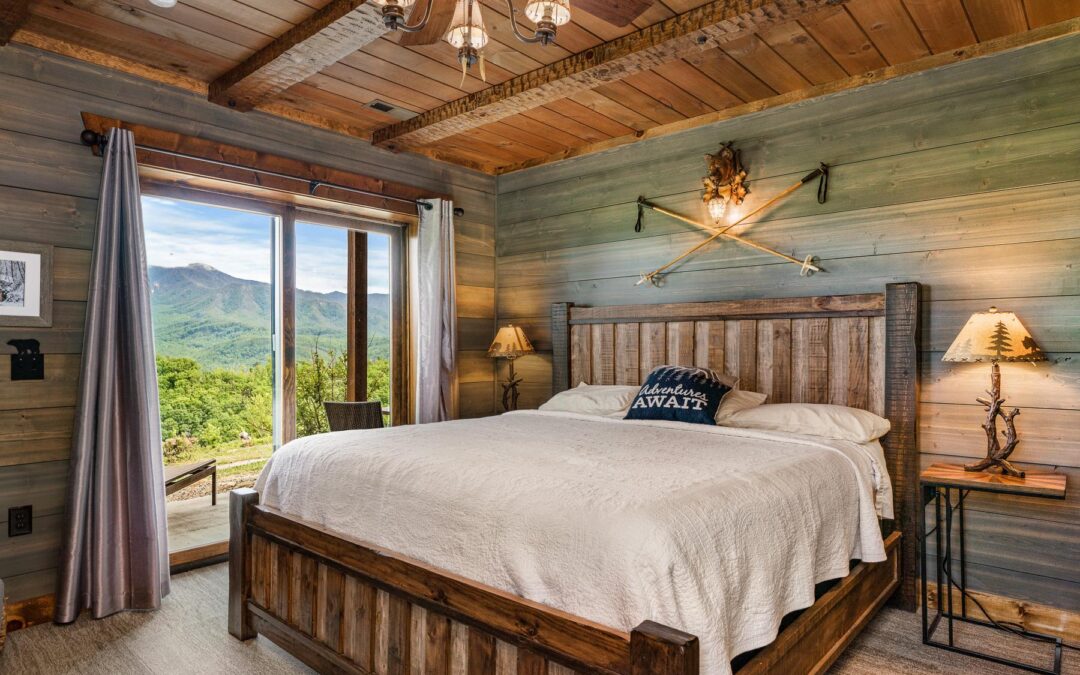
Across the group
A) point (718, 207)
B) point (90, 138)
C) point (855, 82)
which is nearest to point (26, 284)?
point (90, 138)

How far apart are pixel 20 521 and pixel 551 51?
3059 millimetres

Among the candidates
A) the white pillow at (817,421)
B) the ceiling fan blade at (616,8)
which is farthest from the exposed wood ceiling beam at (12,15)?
the white pillow at (817,421)

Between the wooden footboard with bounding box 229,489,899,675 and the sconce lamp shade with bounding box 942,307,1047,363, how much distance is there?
0.85 meters

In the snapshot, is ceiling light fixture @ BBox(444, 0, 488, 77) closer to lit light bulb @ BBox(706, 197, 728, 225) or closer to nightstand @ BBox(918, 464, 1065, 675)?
lit light bulb @ BBox(706, 197, 728, 225)

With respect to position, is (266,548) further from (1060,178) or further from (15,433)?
(1060,178)

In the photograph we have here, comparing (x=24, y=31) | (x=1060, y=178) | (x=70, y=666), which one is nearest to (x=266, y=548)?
(x=70, y=666)

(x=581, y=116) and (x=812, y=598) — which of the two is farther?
(x=581, y=116)

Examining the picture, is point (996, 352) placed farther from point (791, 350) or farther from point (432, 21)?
point (432, 21)

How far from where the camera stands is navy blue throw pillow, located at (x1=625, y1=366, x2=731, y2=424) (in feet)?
9.93

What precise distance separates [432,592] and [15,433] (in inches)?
85.6

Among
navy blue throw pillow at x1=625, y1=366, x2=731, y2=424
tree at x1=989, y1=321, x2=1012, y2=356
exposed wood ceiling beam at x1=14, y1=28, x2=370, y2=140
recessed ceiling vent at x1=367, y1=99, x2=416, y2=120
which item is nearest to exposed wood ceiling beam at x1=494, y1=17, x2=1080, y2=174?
recessed ceiling vent at x1=367, y1=99, x2=416, y2=120

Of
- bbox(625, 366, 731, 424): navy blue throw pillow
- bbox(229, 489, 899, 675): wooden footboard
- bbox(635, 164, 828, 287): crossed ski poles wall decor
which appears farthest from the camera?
bbox(635, 164, 828, 287): crossed ski poles wall decor

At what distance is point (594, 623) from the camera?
149 centimetres

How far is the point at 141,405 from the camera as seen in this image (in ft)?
9.62
